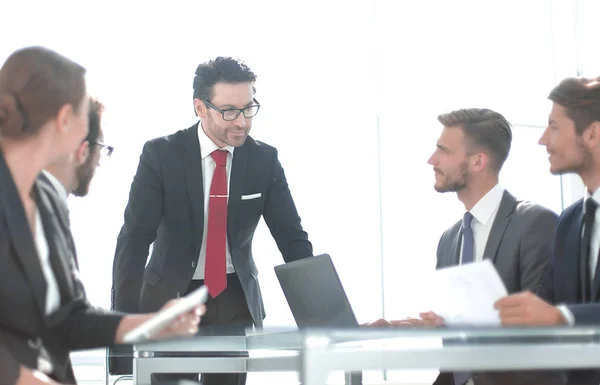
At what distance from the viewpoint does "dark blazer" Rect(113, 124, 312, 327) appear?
3.17 m

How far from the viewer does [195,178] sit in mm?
3299

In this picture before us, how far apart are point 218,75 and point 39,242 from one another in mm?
1740

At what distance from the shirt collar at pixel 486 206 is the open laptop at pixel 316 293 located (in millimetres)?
622

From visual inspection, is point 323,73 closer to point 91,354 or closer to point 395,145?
point 395,145

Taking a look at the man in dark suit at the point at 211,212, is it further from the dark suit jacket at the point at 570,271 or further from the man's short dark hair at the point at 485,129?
the dark suit jacket at the point at 570,271

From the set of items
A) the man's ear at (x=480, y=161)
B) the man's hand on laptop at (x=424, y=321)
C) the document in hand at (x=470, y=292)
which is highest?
the man's ear at (x=480, y=161)

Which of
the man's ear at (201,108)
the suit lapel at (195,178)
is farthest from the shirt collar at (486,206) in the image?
the man's ear at (201,108)

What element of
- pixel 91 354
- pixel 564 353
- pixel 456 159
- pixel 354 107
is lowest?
pixel 91 354

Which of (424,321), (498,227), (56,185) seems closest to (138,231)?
(56,185)

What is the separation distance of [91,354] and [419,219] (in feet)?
7.22

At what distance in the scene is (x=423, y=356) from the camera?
1.58m

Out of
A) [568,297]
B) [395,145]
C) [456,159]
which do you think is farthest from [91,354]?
[568,297]

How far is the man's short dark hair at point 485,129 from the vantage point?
3.23 m

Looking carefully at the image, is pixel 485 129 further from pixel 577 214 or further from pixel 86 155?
pixel 86 155
